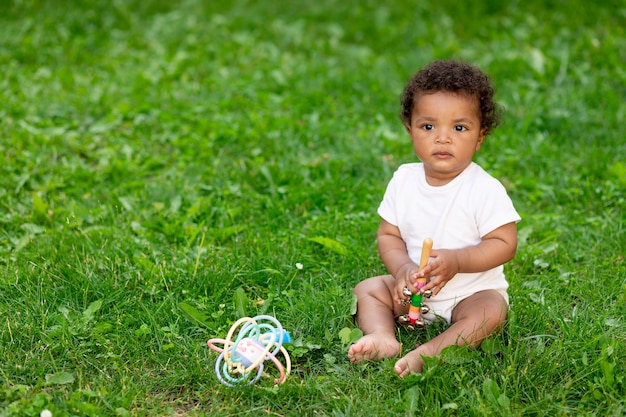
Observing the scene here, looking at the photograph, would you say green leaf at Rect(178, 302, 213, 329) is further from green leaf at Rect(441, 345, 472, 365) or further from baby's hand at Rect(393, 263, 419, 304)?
green leaf at Rect(441, 345, 472, 365)

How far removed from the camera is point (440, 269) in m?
2.79

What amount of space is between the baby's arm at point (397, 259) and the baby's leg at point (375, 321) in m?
0.07

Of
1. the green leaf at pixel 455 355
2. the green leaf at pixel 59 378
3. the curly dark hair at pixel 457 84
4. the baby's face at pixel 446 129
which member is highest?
the curly dark hair at pixel 457 84

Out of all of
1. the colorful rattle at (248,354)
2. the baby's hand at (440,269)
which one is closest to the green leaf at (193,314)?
the colorful rattle at (248,354)

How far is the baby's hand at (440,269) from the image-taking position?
278 centimetres

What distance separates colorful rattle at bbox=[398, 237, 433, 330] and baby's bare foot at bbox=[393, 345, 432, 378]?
0.15 metres

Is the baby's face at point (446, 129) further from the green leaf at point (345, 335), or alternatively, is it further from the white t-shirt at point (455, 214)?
the green leaf at point (345, 335)

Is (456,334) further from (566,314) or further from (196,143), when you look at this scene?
(196,143)

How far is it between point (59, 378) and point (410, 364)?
48.3 inches

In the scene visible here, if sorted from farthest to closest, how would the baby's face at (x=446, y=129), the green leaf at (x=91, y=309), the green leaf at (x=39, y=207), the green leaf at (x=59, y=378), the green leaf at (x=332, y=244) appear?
the green leaf at (x=39, y=207) < the green leaf at (x=332, y=244) < the green leaf at (x=91, y=309) < the baby's face at (x=446, y=129) < the green leaf at (x=59, y=378)

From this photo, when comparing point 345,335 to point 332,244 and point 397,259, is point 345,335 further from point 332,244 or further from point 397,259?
point 332,244

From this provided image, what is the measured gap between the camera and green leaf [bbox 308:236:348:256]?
11.8ft

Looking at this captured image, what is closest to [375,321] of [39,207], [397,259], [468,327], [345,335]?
[345,335]

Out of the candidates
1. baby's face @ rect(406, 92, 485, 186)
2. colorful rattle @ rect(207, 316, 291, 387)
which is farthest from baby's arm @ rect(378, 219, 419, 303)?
colorful rattle @ rect(207, 316, 291, 387)
